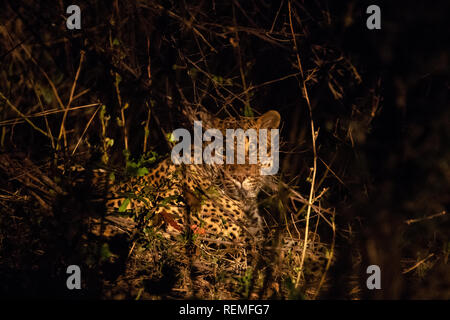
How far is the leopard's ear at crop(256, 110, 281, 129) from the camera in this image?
382 centimetres

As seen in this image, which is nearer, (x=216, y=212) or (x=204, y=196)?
(x=204, y=196)

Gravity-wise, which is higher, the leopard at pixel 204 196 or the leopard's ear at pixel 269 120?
the leopard's ear at pixel 269 120

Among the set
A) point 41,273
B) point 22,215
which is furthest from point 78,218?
point 22,215

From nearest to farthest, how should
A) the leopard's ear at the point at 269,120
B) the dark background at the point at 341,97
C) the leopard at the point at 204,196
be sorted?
the dark background at the point at 341,97 < the leopard at the point at 204,196 < the leopard's ear at the point at 269,120

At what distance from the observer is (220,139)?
3.97 metres

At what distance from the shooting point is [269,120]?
3.93 meters

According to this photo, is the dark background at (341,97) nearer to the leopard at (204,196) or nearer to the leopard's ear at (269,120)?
the leopard at (204,196)

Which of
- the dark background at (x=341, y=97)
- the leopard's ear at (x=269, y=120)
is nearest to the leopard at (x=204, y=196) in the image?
the leopard's ear at (x=269, y=120)

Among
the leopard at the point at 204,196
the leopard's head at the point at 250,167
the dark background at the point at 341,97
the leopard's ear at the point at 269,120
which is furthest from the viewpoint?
the leopard's head at the point at 250,167

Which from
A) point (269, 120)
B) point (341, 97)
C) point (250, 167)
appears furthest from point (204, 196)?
point (341, 97)

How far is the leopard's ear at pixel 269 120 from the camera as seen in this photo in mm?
3818

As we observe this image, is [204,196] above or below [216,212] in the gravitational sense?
above

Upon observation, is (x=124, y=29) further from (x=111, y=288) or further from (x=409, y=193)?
(x=409, y=193)

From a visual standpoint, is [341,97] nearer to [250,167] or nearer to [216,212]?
[250,167]
